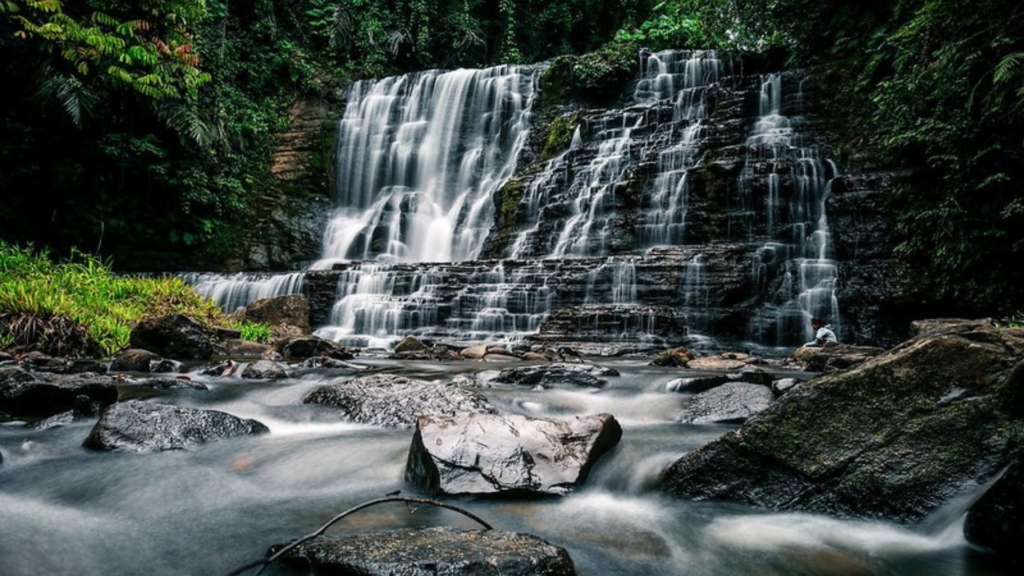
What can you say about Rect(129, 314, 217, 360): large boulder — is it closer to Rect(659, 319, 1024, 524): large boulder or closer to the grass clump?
the grass clump

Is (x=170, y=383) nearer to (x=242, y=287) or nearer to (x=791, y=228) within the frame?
(x=242, y=287)

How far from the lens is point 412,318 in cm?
1162

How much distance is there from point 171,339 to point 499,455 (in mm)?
6817

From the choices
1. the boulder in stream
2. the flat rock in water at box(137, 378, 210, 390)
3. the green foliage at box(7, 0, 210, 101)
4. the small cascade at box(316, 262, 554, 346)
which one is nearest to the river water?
the flat rock in water at box(137, 378, 210, 390)

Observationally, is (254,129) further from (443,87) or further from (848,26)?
(848,26)

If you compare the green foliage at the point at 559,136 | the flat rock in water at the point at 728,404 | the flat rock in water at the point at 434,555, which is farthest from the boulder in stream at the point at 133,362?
the green foliage at the point at 559,136

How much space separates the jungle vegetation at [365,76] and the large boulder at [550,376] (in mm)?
6337

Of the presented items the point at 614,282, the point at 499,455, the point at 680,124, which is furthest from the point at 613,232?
the point at 499,455

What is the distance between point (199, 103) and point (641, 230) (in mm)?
14439

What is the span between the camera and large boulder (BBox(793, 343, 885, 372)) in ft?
21.4

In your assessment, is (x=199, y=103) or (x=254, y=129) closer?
(x=199, y=103)

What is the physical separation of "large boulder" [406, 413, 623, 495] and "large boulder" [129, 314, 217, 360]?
6145mm

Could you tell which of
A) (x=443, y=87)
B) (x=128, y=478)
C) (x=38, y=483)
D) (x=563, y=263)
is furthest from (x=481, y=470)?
(x=443, y=87)

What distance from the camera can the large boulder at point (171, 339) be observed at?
787 cm
